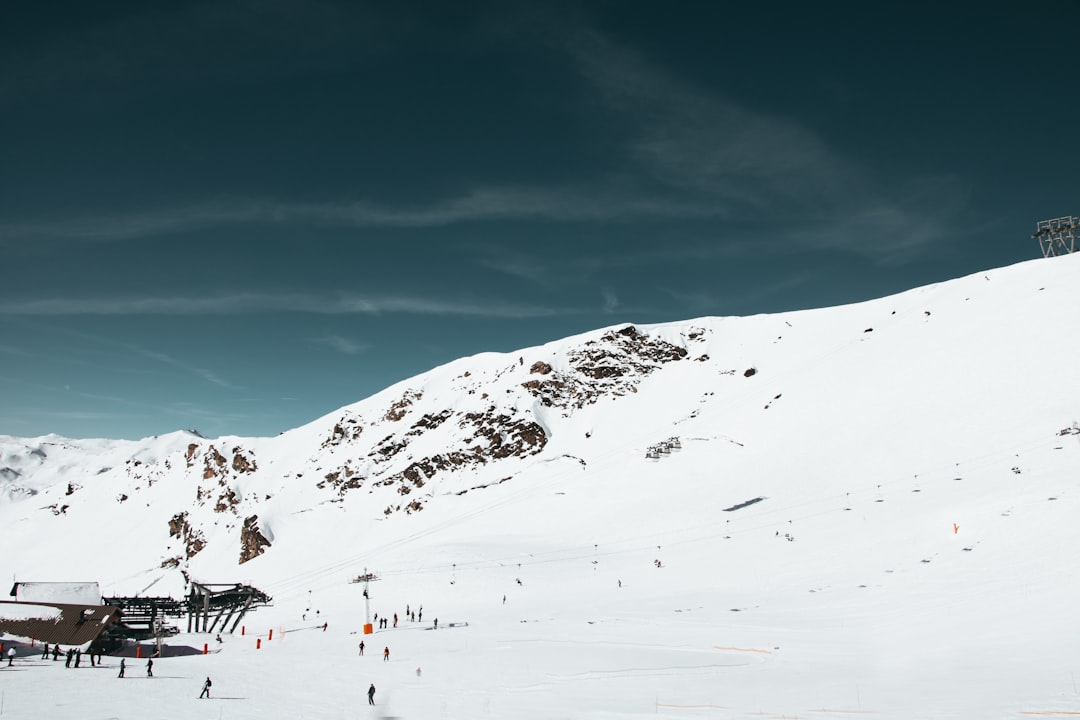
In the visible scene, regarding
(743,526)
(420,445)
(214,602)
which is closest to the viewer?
(214,602)

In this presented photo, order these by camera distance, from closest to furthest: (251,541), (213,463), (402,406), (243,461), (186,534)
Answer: (251,541), (186,534), (402,406), (243,461), (213,463)

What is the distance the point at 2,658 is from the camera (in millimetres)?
29750

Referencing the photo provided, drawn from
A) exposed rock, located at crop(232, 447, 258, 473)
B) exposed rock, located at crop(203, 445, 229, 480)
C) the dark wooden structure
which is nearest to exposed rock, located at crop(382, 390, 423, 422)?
exposed rock, located at crop(232, 447, 258, 473)

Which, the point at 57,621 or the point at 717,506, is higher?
the point at 717,506

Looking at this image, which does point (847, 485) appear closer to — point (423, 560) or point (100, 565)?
point (423, 560)

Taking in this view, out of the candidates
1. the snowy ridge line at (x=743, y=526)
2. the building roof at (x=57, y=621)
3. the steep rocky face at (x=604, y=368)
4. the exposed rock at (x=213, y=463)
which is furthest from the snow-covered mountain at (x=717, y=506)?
the building roof at (x=57, y=621)

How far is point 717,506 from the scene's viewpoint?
169ft

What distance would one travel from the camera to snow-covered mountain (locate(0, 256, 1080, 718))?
78.1ft

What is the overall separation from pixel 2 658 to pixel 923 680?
4141 centimetres

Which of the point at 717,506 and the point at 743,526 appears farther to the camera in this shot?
the point at 717,506

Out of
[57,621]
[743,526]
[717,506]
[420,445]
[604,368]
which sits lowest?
[57,621]

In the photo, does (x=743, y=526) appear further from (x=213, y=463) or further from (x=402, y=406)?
(x=213, y=463)

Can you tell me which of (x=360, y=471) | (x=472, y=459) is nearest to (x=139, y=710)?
(x=472, y=459)

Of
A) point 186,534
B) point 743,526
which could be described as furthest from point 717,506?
point 186,534
